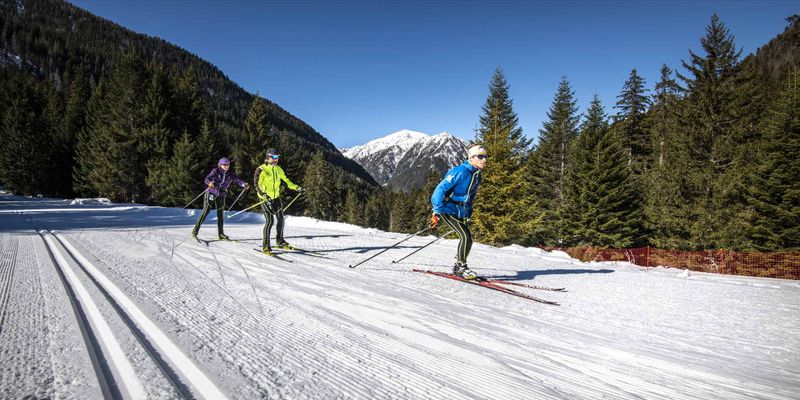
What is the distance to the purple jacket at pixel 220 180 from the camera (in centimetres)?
975

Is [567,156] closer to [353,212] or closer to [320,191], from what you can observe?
[320,191]

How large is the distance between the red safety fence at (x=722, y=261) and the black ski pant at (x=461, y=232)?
841 cm

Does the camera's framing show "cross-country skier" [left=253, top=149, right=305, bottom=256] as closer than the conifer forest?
Yes

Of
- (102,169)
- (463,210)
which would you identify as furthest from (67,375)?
(102,169)

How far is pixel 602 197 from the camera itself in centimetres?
2347

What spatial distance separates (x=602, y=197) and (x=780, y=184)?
8.31 metres

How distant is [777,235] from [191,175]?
130 feet

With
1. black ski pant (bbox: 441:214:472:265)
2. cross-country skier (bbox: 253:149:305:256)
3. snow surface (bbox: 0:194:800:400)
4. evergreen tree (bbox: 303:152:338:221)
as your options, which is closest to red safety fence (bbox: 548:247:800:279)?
snow surface (bbox: 0:194:800:400)

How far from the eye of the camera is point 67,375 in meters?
2.15

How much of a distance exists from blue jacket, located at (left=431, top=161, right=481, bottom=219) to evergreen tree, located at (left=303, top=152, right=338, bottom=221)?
47.5m

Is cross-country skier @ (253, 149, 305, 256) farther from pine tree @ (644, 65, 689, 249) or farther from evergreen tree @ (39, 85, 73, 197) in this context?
evergreen tree @ (39, 85, 73, 197)

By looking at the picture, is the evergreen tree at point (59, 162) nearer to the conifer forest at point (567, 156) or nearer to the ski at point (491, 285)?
the conifer forest at point (567, 156)

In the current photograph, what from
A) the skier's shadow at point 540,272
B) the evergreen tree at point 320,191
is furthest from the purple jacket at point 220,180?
the evergreen tree at point 320,191

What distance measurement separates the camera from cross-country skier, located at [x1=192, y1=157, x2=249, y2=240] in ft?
31.7
